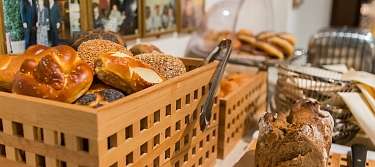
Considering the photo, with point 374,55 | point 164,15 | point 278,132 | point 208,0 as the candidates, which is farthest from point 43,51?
point 374,55

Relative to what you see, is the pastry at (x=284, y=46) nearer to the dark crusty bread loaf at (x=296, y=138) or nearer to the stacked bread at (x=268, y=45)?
the stacked bread at (x=268, y=45)

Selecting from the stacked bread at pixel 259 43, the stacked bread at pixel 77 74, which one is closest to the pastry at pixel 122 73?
the stacked bread at pixel 77 74

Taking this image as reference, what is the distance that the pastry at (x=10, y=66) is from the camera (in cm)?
46

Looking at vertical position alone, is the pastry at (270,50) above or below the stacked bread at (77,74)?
below

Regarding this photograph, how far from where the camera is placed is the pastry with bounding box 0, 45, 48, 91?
0.46 m

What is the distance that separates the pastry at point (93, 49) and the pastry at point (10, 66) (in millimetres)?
53

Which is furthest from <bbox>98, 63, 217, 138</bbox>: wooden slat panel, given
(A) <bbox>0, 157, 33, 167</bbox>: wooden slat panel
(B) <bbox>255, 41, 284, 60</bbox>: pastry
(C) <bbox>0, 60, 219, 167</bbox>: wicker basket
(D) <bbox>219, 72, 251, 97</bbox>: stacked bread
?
(B) <bbox>255, 41, 284, 60</bbox>: pastry

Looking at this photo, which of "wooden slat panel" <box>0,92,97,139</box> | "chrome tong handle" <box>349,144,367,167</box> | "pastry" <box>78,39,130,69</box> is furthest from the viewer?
"chrome tong handle" <box>349,144,367,167</box>

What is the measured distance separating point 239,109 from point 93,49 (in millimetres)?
385

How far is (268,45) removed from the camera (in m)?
1.13

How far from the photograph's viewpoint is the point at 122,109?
396mm

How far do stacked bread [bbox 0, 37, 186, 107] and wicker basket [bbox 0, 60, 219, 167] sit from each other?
2cm

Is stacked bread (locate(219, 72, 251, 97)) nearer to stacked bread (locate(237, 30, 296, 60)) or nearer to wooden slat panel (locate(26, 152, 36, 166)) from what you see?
stacked bread (locate(237, 30, 296, 60))

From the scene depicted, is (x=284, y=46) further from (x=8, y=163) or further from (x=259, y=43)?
(x=8, y=163)
